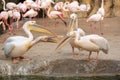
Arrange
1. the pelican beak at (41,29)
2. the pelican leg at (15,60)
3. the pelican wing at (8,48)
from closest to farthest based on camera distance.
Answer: the pelican wing at (8,48)
the pelican leg at (15,60)
the pelican beak at (41,29)

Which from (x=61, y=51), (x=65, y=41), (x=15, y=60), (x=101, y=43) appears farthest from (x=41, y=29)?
(x=101, y=43)

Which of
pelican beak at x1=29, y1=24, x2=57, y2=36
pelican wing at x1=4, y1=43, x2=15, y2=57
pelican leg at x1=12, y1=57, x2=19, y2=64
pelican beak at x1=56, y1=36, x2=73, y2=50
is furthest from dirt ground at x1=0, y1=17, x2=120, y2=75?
pelican beak at x1=29, y1=24, x2=57, y2=36

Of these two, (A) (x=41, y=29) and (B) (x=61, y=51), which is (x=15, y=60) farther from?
(B) (x=61, y=51)

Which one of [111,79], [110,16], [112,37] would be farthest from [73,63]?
[110,16]

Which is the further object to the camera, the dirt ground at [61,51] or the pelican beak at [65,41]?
the dirt ground at [61,51]

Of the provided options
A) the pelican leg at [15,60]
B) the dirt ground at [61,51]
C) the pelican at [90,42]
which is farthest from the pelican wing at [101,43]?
the pelican leg at [15,60]

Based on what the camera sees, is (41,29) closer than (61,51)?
Yes

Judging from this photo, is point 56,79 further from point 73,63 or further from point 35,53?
point 35,53

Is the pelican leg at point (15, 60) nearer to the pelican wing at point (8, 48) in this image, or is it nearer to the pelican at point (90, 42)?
the pelican wing at point (8, 48)

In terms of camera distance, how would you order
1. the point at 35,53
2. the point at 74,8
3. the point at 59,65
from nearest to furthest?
the point at 59,65, the point at 35,53, the point at 74,8

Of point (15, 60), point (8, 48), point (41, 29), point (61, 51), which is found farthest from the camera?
point (61, 51)

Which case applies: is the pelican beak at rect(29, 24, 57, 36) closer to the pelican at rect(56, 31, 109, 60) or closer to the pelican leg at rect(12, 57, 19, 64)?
the pelican at rect(56, 31, 109, 60)

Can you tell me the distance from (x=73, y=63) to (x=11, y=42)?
1.41 meters

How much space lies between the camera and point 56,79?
904cm
